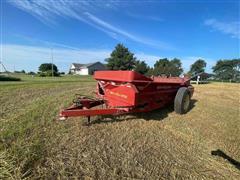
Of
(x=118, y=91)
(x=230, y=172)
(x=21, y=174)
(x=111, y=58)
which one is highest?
(x=111, y=58)

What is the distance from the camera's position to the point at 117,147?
3094 mm

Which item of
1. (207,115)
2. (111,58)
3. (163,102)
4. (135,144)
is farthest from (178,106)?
(111,58)

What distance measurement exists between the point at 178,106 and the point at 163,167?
2.78m

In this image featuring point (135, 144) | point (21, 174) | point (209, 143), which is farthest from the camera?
point (209, 143)

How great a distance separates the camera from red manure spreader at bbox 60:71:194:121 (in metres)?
3.82

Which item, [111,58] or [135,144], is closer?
[135,144]

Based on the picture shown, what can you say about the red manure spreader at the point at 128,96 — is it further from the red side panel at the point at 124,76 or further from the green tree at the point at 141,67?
the green tree at the point at 141,67

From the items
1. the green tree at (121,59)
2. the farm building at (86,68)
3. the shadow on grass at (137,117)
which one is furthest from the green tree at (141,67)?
the shadow on grass at (137,117)

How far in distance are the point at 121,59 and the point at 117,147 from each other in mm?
46791

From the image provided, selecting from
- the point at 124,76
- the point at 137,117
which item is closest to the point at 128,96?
the point at 124,76

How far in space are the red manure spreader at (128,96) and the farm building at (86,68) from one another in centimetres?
6809

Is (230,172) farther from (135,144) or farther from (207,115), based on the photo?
(207,115)

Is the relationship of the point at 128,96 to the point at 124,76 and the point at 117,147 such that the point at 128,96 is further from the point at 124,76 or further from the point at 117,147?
the point at 117,147

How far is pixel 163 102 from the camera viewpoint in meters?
5.16
